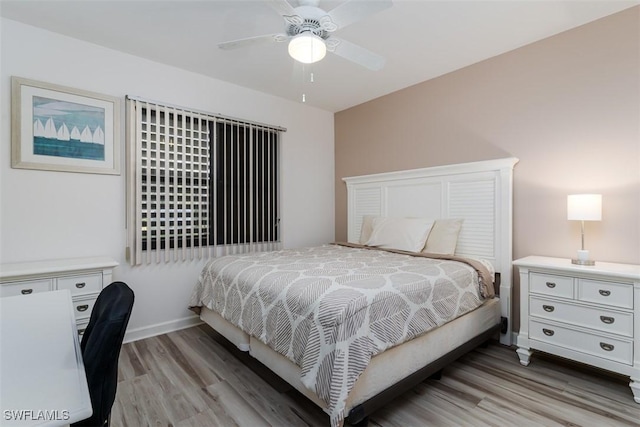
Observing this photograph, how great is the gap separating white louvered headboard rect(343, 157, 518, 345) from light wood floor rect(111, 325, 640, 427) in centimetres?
63

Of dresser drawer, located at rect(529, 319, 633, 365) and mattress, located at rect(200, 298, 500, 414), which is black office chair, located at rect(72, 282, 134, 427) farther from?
dresser drawer, located at rect(529, 319, 633, 365)

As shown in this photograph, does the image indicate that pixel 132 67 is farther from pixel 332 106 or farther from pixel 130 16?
pixel 332 106

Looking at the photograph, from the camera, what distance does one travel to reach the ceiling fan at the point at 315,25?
1.72 meters

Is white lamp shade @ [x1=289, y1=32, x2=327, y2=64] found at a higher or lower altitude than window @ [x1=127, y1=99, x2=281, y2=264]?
higher

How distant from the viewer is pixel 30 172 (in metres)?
2.44

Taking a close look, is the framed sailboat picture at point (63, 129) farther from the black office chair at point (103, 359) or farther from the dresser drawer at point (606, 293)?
the dresser drawer at point (606, 293)

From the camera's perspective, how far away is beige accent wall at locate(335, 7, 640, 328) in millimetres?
2281

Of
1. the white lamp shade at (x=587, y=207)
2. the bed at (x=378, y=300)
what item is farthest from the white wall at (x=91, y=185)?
the white lamp shade at (x=587, y=207)

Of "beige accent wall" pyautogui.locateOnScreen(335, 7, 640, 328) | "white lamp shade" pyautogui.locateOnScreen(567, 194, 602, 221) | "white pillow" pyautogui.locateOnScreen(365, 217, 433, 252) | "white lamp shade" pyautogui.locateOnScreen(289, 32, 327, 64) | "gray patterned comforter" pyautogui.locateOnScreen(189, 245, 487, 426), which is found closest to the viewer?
"gray patterned comforter" pyautogui.locateOnScreen(189, 245, 487, 426)

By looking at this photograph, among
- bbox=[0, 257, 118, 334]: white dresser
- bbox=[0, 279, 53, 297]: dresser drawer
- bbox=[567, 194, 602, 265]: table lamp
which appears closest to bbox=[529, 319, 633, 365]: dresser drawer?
bbox=[567, 194, 602, 265]: table lamp

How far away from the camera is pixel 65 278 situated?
2.23 meters

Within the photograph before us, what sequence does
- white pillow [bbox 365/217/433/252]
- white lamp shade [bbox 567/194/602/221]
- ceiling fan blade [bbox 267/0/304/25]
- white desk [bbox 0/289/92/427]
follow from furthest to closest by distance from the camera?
white pillow [bbox 365/217/433/252] → white lamp shade [bbox 567/194/602/221] → ceiling fan blade [bbox 267/0/304/25] → white desk [bbox 0/289/92/427]

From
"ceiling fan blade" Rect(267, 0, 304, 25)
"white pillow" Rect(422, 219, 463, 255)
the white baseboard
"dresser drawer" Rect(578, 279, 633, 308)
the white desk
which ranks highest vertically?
"ceiling fan blade" Rect(267, 0, 304, 25)

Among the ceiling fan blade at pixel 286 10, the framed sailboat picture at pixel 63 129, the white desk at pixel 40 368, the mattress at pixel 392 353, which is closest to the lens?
the white desk at pixel 40 368
